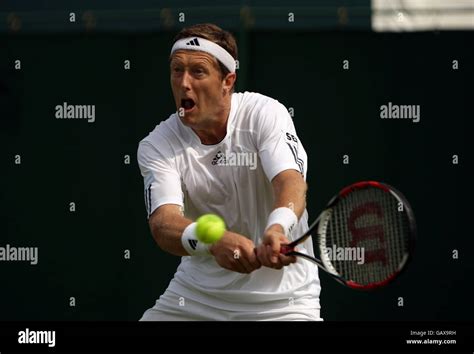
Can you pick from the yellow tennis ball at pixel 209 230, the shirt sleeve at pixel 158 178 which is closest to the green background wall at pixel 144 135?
the shirt sleeve at pixel 158 178

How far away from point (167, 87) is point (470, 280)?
5.87ft

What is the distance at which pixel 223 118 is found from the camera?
413cm

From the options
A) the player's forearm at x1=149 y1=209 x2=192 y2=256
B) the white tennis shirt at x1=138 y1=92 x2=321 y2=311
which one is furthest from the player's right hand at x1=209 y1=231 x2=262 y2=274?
the white tennis shirt at x1=138 y1=92 x2=321 y2=311

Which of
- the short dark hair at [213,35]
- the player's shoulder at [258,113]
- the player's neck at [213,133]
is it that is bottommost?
the player's neck at [213,133]

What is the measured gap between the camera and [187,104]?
4137 millimetres

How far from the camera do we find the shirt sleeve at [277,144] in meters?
3.88

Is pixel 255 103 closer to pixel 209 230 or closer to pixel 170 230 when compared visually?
pixel 170 230

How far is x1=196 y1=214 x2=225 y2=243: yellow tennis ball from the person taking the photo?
353 centimetres

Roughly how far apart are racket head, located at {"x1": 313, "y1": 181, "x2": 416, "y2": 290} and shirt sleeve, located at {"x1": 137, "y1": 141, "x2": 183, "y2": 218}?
51cm

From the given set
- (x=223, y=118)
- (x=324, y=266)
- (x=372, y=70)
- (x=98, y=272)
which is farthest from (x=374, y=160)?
(x=324, y=266)

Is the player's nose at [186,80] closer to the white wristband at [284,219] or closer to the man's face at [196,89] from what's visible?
the man's face at [196,89]

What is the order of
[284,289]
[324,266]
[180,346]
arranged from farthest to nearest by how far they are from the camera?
1. [180,346]
2. [284,289]
3. [324,266]

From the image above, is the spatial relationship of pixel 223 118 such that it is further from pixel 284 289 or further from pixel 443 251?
pixel 443 251

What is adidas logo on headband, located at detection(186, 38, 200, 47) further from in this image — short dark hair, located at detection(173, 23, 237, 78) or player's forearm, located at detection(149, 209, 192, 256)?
player's forearm, located at detection(149, 209, 192, 256)
